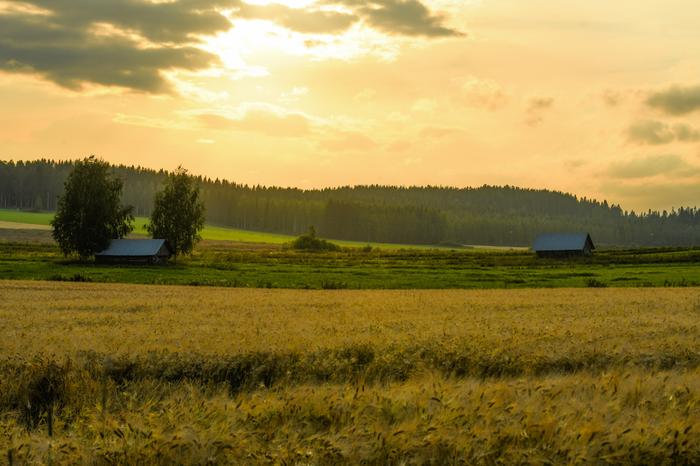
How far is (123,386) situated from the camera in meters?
13.2

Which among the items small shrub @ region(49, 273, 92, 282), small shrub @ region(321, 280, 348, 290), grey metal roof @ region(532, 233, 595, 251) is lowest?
small shrub @ region(49, 273, 92, 282)

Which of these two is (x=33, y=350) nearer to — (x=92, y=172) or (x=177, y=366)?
(x=177, y=366)

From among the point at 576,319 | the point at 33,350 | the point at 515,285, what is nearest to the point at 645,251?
the point at 515,285

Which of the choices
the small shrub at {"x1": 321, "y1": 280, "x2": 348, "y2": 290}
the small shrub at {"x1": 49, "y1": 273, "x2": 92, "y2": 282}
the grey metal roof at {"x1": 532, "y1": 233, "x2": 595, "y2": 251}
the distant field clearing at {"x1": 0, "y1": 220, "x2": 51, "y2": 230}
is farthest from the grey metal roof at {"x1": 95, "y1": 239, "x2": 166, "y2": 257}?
the distant field clearing at {"x1": 0, "y1": 220, "x2": 51, "y2": 230}

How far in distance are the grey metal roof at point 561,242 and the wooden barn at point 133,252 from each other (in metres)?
68.8

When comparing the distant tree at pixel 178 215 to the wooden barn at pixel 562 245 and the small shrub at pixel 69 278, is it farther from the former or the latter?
the wooden barn at pixel 562 245

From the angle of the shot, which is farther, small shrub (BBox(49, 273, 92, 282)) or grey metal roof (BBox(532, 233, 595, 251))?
grey metal roof (BBox(532, 233, 595, 251))

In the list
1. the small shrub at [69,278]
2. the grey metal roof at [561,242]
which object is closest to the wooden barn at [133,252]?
the small shrub at [69,278]

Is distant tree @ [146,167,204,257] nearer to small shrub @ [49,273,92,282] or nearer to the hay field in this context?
small shrub @ [49,273,92,282]

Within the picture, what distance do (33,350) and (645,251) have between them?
110637 millimetres

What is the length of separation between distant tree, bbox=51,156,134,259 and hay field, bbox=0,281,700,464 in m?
69.1

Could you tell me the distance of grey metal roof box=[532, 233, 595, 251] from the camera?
12419 centimetres

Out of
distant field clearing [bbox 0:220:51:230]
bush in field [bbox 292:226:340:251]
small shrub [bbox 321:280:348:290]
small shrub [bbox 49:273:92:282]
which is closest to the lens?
small shrub [bbox 321:280:348:290]

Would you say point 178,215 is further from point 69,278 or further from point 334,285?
point 334,285
